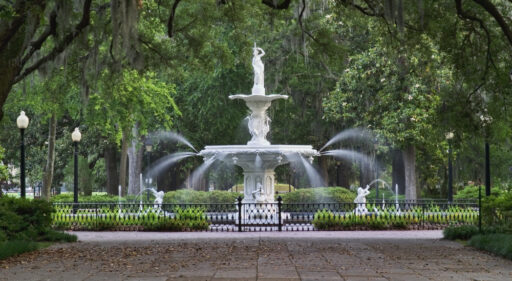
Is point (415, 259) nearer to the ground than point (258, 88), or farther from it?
nearer to the ground

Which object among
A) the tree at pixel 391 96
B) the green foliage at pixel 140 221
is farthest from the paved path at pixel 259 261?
the tree at pixel 391 96

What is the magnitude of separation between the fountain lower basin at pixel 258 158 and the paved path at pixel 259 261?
20.3ft

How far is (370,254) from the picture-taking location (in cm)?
1324

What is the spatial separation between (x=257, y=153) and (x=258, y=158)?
0.36 m

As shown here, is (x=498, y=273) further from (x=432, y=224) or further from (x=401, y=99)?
(x=401, y=99)

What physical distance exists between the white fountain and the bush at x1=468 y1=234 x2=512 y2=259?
8812mm

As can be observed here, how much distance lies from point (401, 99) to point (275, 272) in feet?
69.4

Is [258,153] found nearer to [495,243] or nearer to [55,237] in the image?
[55,237]

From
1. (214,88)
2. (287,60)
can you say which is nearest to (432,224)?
(287,60)

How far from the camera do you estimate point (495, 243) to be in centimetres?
1372

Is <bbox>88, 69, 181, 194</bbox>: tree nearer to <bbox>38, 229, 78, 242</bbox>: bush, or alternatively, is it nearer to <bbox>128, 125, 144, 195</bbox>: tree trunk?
<bbox>128, 125, 144, 195</bbox>: tree trunk

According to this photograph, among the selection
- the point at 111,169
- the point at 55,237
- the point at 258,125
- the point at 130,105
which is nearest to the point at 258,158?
the point at 258,125

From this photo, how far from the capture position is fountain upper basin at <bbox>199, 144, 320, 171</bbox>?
74.7 ft

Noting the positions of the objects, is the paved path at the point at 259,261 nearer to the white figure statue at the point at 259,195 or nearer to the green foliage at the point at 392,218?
the green foliage at the point at 392,218
